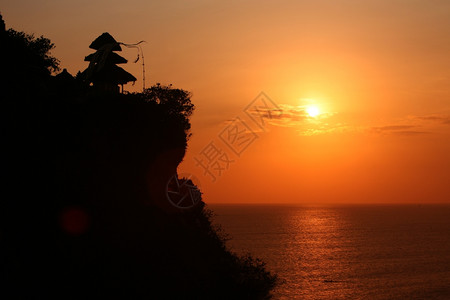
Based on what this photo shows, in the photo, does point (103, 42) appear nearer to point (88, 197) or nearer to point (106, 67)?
point (106, 67)

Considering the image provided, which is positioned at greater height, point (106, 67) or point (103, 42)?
point (103, 42)

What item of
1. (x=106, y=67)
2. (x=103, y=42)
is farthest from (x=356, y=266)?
(x=103, y=42)

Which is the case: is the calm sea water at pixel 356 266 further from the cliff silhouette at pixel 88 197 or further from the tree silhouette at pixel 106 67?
the tree silhouette at pixel 106 67

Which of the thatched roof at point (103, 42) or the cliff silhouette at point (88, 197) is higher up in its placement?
the thatched roof at point (103, 42)

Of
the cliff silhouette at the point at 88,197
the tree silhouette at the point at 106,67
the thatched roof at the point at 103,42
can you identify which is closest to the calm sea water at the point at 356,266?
the cliff silhouette at the point at 88,197

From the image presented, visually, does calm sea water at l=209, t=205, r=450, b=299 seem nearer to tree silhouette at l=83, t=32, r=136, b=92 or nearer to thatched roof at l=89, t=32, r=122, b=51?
tree silhouette at l=83, t=32, r=136, b=92

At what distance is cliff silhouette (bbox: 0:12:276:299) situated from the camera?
84.5 feet

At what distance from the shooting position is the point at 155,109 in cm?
3328

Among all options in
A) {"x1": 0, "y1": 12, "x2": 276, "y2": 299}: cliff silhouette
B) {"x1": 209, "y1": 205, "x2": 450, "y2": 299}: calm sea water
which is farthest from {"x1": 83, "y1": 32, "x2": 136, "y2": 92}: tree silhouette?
{"x1": 209, "y1": 205, "x2": 450, "y2": 299}: calm sea water

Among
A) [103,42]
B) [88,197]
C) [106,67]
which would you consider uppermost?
[103,42]

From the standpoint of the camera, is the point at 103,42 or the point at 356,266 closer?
the point at 103,42

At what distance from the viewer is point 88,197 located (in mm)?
28844

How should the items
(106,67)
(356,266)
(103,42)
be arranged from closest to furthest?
(106,67), (103,42), (356,266)

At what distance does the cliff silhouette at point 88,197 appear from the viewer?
25766mm
